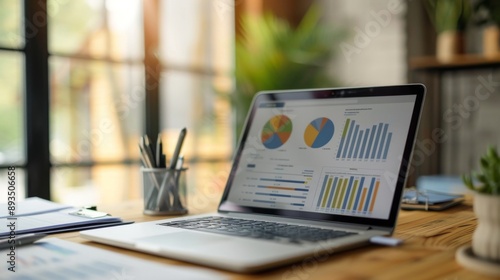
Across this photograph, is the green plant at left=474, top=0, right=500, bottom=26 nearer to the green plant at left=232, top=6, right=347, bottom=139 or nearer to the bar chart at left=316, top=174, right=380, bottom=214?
the green plant at left=232, top=6, right=347, bottom=139

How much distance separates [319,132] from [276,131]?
0.10 metres

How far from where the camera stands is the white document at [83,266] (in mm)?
604

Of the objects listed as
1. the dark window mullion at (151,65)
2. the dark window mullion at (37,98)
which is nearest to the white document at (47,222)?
the dark window mullion at (37,98)

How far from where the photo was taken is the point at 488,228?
0.65m

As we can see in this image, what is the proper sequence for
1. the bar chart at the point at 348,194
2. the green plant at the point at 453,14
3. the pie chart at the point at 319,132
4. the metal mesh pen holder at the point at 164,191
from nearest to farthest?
1. the bar chart at the point at 348,194
2. the pie chart at the point at 319,132
3. the metal mesh pen holder at the point at 164,191
4. the green plant at the point at 453,14

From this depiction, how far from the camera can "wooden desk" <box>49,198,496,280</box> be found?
0.62m

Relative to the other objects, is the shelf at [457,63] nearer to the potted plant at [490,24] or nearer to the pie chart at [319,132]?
the potted plant at [490,24]

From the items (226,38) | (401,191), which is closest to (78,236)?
(401,191)

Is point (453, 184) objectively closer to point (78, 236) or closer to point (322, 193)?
point (322, 193)

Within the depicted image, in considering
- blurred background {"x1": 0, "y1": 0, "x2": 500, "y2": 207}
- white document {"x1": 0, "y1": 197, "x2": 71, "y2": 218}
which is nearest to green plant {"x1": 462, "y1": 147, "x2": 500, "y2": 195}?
white document {"x1": 0, "y1": 197, "x2": 71, "y2": 218}

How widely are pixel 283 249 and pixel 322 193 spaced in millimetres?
266

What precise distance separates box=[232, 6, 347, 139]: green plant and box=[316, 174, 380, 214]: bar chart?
7.07 ft

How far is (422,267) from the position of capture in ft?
2.14

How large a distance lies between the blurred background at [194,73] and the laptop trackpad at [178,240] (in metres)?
1.49
